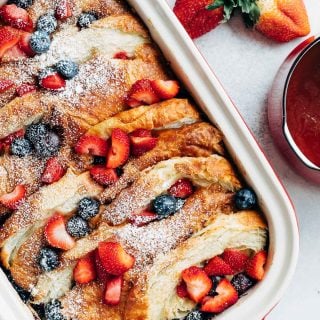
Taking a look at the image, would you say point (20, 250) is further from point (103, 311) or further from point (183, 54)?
point (183, 54)

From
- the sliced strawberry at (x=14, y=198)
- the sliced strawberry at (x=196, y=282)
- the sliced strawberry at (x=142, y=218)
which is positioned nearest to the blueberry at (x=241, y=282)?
the sliced strawberry at (x=196, y=282)

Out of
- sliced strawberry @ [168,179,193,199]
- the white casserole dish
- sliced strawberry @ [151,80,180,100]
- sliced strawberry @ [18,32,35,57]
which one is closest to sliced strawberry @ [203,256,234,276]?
the white casserole dish

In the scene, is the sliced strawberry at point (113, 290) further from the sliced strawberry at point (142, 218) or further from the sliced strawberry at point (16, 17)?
the sliced strawberry at point (16, 17)

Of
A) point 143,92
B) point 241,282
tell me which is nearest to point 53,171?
point 143,92

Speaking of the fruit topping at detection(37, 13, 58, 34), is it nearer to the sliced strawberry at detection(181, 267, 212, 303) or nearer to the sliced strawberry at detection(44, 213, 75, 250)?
the sliced strawberry at detection(44, 213, 75, 250)

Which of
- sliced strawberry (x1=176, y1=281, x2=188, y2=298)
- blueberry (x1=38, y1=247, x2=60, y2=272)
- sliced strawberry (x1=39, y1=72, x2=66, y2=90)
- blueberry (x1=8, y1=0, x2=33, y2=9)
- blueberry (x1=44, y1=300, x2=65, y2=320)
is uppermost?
blueberry (x1=8, y1=0, x2=33, y2=9)

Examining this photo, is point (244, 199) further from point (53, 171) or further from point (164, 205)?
point (53, 171)
